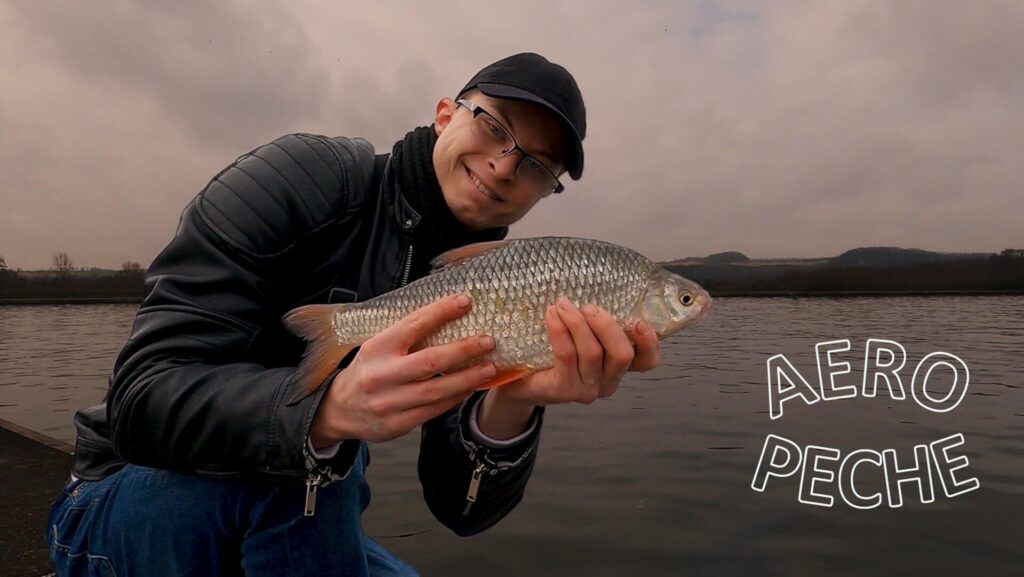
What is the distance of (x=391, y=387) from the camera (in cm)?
207

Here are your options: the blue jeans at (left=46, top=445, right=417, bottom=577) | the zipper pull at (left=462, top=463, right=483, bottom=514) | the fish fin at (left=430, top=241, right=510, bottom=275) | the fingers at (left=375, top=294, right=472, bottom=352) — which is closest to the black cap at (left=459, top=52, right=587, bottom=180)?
the fish fin at (left=430, top=241, right=510, bottom=275)

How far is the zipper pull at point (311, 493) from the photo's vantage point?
2.15 m

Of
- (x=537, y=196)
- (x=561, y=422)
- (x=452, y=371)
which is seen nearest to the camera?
(x=452, y=371)

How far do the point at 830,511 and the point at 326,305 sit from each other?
24.3 feet

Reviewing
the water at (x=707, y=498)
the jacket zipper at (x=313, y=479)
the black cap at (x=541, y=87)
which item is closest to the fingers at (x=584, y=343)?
the black cap at (x=541, y=87)

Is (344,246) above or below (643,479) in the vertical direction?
above

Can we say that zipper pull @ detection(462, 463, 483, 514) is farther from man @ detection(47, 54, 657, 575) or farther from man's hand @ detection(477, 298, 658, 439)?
man's hand @ detection(477, 298, 658, 439)

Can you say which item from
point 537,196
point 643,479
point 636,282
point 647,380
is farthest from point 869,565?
point 647,380

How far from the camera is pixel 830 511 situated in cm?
788

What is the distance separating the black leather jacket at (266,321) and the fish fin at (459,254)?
13 centimetres

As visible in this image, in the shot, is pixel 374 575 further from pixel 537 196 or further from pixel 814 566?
pixel 814 566

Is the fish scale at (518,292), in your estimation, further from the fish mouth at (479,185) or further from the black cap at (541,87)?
the black cap at (541,87)

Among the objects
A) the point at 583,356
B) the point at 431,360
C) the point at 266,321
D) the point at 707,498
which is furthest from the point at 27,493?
the point at 707,498

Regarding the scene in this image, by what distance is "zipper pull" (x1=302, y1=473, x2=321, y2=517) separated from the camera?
7.07 feet
